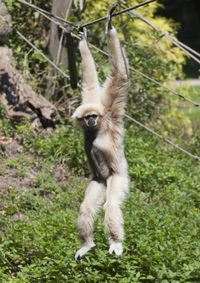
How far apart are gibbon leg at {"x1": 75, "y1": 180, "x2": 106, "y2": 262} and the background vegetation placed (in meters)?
0.31

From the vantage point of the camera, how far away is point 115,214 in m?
4.14

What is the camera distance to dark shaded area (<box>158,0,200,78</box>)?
1814 cm

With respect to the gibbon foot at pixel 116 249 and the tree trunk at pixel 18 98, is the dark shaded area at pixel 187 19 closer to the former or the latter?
the tree trunk at pixel 18 98

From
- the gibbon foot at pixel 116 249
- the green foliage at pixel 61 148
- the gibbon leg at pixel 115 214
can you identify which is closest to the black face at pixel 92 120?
the gibbon leg at pixel 115 214

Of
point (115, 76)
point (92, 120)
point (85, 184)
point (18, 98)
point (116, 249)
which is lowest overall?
point (85, 184)

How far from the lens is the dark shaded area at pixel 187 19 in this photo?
18.1 m

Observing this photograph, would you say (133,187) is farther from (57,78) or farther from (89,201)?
(57,78)

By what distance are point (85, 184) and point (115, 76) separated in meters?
3.23

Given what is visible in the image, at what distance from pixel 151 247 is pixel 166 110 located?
515 cm

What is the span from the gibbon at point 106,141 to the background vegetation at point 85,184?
20.8 inches

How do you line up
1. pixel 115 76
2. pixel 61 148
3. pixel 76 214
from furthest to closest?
pixel 61 148, pixel 76 214, pixel 115 76

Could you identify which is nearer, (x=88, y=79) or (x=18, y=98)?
(x=88, y=79)

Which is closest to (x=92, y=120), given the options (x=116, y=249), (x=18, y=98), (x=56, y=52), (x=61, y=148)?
(x=116, y=249)

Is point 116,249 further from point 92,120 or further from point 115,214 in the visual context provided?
point 92,120
